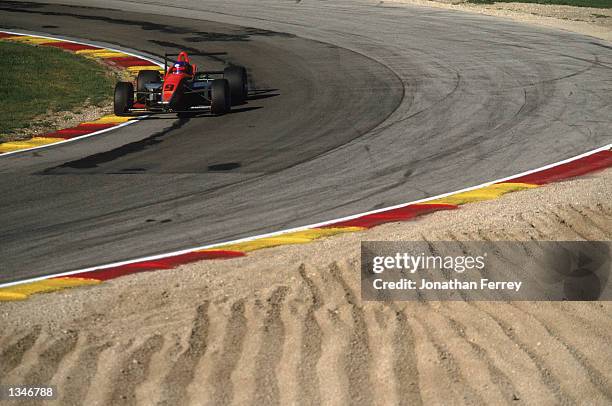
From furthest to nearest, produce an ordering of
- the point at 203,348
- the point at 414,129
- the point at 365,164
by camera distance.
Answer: the point at 414,129
the point at 365,164
the point at 203,348

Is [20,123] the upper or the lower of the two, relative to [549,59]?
lower

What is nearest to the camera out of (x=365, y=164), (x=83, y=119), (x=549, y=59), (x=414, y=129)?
(x=365, y=164)

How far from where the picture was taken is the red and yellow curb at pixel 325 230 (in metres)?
10.4

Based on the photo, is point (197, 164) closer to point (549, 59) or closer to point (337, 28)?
point (549, 59)

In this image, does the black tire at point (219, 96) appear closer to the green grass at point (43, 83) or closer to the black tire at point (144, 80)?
the black tire at point (144, 80)

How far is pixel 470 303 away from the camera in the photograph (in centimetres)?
941

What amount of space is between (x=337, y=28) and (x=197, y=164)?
50.0ft

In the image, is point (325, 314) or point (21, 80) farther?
point (21, 80)

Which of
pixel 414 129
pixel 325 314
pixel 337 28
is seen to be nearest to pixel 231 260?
pixel 325 314

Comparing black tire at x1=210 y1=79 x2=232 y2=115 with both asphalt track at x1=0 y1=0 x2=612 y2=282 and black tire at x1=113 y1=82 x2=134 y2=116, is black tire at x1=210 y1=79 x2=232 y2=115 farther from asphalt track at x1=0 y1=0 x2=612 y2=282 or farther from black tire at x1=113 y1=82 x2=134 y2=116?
black tire at x1=113 y1=82 x2=134 y2=116

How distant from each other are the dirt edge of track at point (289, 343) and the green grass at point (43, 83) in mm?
9508

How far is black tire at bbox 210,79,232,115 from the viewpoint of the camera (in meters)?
18.3

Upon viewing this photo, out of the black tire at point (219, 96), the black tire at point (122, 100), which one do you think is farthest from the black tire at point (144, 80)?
the black tire at point (219, 96)

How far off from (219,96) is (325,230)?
7.11m
